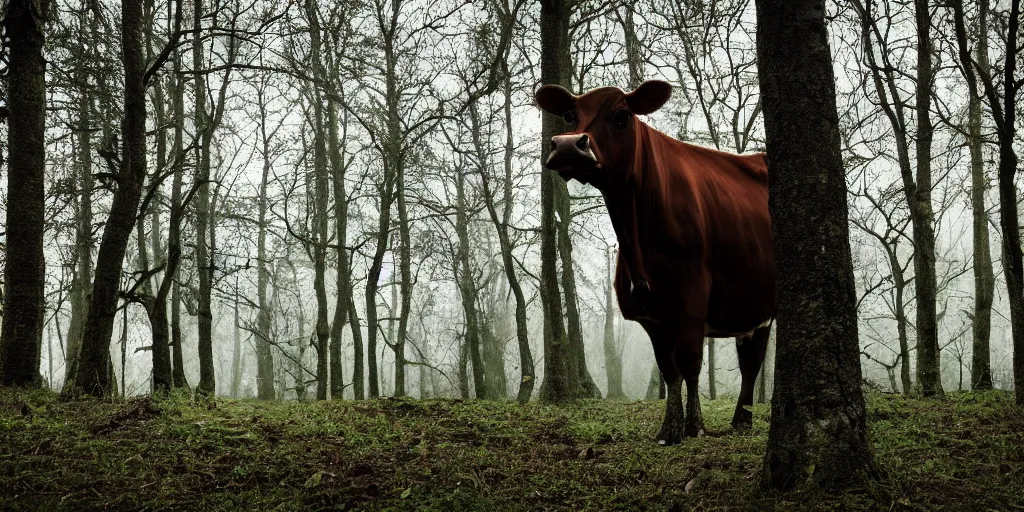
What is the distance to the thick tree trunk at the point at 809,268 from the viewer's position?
3.04 meters

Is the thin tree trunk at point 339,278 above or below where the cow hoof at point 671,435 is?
above

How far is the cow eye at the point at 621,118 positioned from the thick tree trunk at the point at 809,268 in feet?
5.97

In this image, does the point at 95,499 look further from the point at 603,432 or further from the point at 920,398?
the point at 920,398

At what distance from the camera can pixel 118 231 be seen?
6875mm

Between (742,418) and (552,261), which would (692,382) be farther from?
(552,261)

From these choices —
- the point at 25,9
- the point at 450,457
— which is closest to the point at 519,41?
the point at 25,9

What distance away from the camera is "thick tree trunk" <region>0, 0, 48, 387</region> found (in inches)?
288

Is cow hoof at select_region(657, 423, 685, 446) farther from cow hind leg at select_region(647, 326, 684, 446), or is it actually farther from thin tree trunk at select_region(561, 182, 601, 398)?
thin tree trunk at select_region(561, 182, 601, 398)

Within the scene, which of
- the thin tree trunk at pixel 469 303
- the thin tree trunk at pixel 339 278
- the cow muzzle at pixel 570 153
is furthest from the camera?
the thin tree trunk at pixel 469 303

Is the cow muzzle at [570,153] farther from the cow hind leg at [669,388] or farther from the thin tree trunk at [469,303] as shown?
the thin tree trunk at [469,303]

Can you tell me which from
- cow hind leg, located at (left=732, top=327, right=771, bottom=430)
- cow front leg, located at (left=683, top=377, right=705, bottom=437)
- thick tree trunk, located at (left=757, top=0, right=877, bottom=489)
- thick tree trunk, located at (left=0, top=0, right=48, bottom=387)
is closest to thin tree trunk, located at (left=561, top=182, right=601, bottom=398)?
cow hind leg, located at (left=732, top=327, right=771, bottom=430)

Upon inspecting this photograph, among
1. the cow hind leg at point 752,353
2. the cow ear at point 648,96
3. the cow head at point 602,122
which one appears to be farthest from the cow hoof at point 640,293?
the cow hind leg at point 752,353

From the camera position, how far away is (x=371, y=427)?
567 cm

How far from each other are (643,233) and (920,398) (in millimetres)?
5237
